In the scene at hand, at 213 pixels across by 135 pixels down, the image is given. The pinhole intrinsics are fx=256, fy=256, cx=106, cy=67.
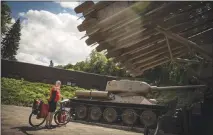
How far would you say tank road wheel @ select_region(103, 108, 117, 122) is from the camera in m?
15.7

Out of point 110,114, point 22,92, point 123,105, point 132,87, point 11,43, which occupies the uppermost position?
point 11,43

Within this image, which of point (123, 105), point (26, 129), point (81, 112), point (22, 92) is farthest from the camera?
point (22, 92)

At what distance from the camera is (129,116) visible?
1513 cm

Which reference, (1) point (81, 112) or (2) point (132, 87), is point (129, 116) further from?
(1) point (81, 112)

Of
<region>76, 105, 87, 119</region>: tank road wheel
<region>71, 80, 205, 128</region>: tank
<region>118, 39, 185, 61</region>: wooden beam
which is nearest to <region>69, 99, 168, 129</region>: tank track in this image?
<region>71, 80, 205, 128</region>: tank

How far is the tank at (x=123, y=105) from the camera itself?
48.0 ft

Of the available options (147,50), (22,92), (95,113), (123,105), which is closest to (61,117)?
(123,105)

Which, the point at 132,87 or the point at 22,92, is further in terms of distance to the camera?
the point at 22,92

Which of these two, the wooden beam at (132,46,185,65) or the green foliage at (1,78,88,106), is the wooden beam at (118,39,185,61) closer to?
the wooden beam at (132,46,185,65)

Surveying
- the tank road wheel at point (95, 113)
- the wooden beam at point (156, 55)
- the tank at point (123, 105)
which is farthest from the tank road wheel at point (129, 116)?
the wooden beam at point (156, 55)

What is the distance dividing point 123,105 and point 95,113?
2.10 m

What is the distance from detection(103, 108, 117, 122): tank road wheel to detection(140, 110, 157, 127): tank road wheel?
5.75 ft

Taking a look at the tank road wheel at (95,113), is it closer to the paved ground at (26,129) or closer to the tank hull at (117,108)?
the tank hull at (117,108)

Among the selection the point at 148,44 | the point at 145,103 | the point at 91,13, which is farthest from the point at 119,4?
the point at 145,103
